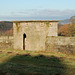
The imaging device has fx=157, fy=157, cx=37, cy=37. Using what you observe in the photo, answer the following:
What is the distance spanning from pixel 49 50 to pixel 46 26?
288 centimetres

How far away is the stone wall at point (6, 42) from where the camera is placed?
829 inches

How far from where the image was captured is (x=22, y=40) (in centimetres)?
Answer: 1977

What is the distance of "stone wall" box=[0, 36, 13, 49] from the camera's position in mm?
21062

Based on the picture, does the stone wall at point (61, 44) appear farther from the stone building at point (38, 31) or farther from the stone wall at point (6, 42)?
the stone wall at point (6, 42)

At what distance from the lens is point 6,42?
69.5 ft

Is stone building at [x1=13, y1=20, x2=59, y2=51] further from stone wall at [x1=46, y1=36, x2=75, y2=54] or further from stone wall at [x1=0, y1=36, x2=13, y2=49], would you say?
stone wall at [x1=0, y1=36, x2=13, y2=49]

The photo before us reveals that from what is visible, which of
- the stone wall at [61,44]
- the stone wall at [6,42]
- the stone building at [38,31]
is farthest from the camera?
the stone wall at [6,42]

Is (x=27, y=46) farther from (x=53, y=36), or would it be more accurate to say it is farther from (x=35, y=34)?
(x=53, y=36)

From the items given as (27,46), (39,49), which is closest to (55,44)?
(39,49)

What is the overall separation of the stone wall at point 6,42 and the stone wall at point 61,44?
5.46 metres

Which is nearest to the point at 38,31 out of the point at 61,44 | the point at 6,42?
the point at 61,44

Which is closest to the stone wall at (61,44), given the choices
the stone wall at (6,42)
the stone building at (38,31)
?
the stone building at (38,31)

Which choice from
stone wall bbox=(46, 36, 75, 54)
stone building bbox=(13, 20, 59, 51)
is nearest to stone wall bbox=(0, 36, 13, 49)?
stone building bbox=(13, 20, 59, 51)

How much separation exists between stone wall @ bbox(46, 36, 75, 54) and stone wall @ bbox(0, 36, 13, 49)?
546cm
